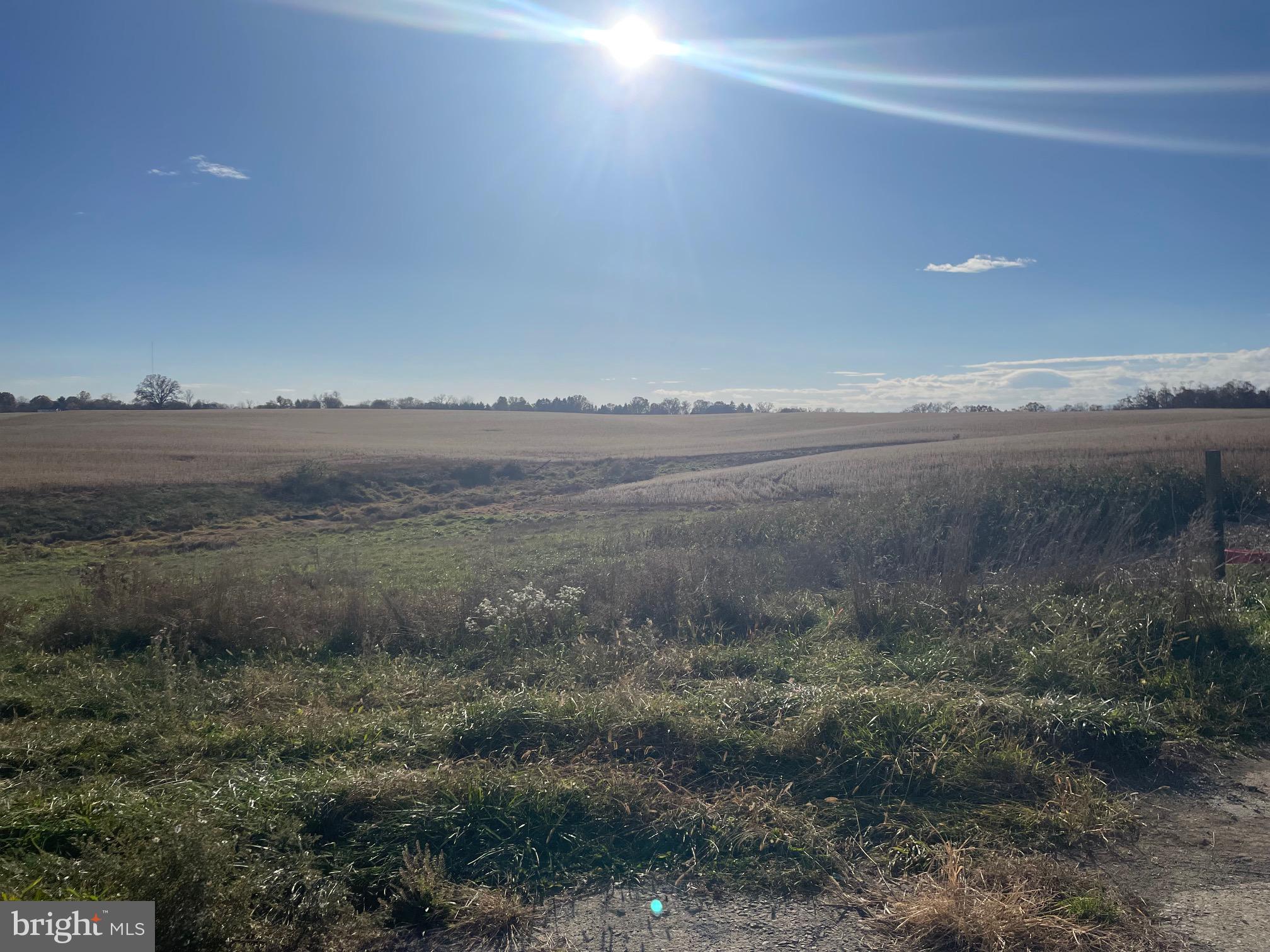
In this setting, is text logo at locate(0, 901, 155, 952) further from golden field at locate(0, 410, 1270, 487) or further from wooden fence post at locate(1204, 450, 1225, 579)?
golden field at locate(0, 410, 1270, 487)

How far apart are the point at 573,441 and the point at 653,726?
54838mm

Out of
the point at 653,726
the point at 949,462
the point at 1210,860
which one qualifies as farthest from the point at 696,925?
the point at 949,462

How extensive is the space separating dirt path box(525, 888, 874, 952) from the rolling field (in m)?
0.09

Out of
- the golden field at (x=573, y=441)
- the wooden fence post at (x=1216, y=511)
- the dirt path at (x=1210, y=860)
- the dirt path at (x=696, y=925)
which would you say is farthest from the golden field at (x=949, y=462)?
the dirt path at (x=696, y=925)

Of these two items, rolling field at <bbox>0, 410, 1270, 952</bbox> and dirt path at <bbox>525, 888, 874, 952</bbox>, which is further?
rolling field at <bbox>0, 410, 1270, 952</bbox>

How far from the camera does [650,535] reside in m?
15.7

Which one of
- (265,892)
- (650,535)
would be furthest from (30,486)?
(265,892)

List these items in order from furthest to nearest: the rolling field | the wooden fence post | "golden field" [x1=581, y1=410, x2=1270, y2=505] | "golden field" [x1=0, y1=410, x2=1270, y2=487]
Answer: "golden field" [x1=0, y1=410, x2=1270, y2=487]
"golden field" [x1=581, y1=410, x2=1270, y2=505]
the wooden fence post
the rolling field

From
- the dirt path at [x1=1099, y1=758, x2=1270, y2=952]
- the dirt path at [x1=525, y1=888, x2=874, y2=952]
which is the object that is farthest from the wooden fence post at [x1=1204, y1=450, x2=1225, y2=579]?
the dirt path at [x1=525, y1=888, x2=874, y2=952]

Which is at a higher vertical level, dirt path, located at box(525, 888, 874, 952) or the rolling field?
the rolling field

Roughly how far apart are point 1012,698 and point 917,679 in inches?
32.4

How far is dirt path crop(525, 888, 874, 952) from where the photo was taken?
10.4 ft

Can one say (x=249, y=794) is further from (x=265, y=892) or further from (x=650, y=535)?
(x=650, y=535)

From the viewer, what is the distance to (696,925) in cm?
332
